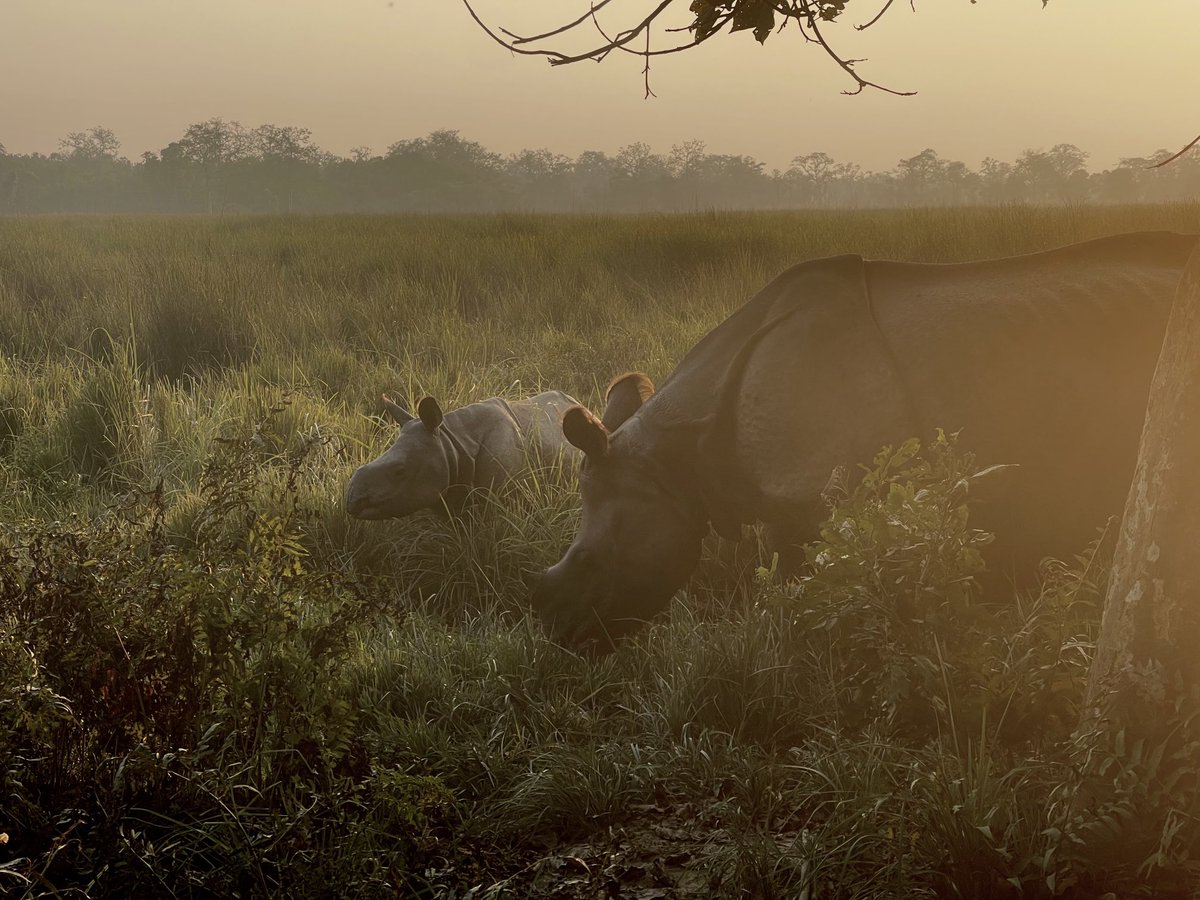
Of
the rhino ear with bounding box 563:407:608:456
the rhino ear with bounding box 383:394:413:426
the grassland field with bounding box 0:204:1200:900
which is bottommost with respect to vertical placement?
the grassland field with bounding box 0:204:1200:900

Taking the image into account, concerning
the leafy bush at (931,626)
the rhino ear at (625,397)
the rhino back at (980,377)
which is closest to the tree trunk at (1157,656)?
the leafy bush at (931,626)

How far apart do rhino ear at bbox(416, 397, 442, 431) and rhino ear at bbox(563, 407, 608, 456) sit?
153 cm

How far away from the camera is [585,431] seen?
4219mm

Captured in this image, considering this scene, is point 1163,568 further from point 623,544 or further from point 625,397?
point 625,397

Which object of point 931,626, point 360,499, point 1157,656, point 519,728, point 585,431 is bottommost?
point 519,728

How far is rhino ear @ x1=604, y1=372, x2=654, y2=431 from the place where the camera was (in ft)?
15.9

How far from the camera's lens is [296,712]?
288cm

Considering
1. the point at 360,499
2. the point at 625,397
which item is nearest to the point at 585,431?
the point at 625,397

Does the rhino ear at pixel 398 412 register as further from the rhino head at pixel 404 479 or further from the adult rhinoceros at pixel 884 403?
the adult rhinoceros at pixel 884 403

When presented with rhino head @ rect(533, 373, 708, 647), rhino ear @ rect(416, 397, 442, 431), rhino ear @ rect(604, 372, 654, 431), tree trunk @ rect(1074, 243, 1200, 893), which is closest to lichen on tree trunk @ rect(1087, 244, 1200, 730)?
tree trunk @ rect(1074, 243, 1200, 893)

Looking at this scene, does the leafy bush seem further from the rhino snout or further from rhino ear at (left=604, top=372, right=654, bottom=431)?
the rhino snout

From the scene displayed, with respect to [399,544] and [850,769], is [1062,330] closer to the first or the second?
[850,769]

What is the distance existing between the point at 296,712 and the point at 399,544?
2.74 m

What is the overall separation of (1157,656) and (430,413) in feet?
12.4
